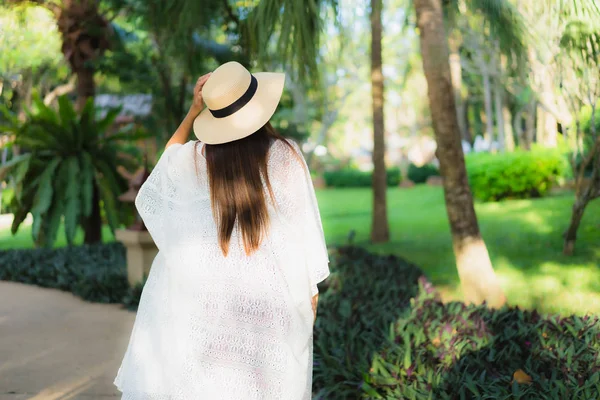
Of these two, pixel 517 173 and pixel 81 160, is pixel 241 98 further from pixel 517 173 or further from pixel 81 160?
pixel 517 173

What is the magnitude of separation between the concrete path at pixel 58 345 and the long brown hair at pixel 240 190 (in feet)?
7.63

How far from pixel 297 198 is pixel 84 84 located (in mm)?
9990

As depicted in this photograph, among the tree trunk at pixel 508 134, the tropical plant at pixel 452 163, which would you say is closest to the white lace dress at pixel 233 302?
the tropical plant at pixel 452 163

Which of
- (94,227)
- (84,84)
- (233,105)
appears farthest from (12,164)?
(233,105)

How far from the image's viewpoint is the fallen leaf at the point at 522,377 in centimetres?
374

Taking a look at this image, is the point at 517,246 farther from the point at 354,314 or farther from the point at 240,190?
the point at 240,190

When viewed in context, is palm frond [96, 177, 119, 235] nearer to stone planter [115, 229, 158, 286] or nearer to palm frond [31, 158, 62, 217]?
palm frond [31, 158, 62, 217]

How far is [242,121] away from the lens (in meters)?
2.45

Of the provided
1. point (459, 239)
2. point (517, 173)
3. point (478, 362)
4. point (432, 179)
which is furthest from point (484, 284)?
point (432, 179)

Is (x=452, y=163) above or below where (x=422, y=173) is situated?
above

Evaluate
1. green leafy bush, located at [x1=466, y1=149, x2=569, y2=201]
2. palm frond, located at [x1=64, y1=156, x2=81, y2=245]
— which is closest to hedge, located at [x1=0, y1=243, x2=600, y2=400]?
palm frond, located at [x1=64, y1=156, x2=81, y2=245]

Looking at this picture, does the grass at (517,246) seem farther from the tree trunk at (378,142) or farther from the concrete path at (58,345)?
the concrete path at (58,345)

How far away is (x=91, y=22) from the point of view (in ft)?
37.0

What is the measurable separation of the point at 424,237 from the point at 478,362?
24.9ft
